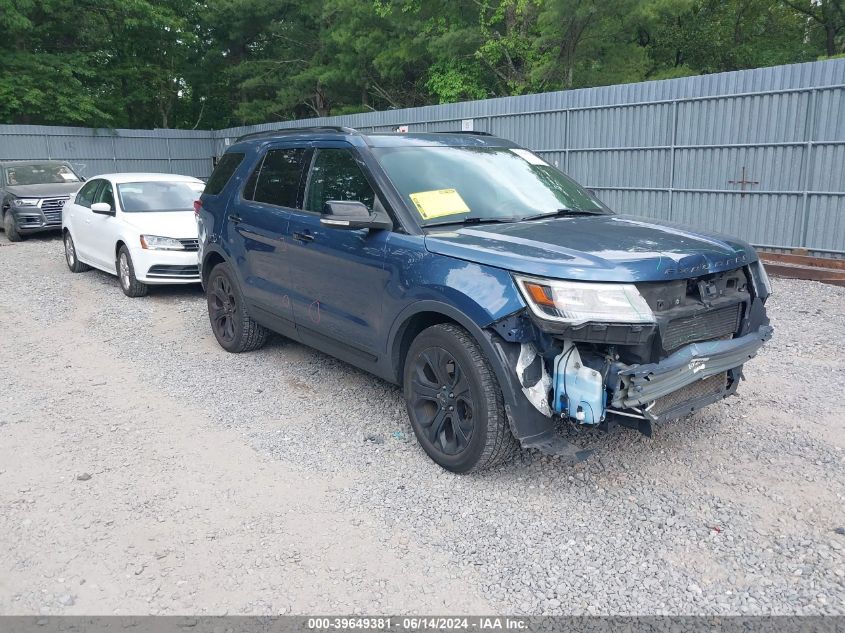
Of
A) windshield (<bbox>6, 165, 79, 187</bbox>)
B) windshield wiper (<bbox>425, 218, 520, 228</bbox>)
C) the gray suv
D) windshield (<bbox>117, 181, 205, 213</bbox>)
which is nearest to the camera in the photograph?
windshield wiper (<bbox>425, 218, 520, 228</bbox>)

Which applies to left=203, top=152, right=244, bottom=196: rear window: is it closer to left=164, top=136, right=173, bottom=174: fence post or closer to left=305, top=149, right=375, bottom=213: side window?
left=305, top=149, right=375, bottom=213: side window

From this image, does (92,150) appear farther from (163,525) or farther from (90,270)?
(163,525)

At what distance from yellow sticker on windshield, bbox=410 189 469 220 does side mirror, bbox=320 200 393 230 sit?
0.22m

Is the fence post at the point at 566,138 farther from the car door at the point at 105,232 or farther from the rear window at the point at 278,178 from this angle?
the rear window at the point at 278,178

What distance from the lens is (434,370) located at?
3.95 m

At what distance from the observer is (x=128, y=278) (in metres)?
9.04

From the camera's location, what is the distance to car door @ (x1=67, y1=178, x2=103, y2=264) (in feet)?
33.3

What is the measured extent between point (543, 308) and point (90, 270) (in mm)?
10031

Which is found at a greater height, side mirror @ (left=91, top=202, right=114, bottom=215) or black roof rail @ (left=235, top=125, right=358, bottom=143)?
black roof rail @ (left=235, top=125, right=358, bottom=143)

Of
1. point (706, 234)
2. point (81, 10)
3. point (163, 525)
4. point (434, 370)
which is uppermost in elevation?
point (81, 10)

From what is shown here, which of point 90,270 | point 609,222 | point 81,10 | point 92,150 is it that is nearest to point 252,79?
point 81,10

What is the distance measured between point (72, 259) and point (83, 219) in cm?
115

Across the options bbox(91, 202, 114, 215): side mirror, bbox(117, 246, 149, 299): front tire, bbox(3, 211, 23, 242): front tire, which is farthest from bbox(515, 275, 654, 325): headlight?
bbox(3, 211, 23, 242): front tire

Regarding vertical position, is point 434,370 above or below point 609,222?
below
